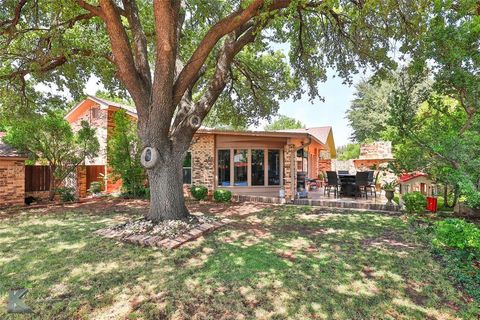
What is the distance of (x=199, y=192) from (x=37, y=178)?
7944 mm

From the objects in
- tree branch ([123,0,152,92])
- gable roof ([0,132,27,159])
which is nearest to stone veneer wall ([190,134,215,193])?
tree branch ([123,0,152,92])

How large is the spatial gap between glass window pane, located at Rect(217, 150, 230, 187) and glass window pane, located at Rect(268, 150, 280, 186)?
2.06m

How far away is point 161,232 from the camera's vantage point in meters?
5.85

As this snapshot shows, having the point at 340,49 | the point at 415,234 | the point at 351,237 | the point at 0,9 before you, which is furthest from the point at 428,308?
the point at 0,9

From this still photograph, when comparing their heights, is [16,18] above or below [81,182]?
above

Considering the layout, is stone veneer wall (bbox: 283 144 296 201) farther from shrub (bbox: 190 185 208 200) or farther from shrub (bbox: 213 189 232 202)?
shrub (bbox: 190 185 208 200)

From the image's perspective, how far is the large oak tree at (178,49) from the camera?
589 centimetres

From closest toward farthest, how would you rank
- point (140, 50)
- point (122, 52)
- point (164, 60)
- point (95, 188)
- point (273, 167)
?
1. point (164, 60)
2. point (122, 52)
3. point (140, 50)
4. point (273, 167)
5. point (95, 188)

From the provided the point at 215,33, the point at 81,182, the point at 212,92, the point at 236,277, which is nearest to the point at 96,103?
the point at 81,182

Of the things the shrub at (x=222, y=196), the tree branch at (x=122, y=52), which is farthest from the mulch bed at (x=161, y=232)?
the shrub at (x=222, y=196)

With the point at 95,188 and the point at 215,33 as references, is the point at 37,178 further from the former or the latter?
the point at 215,33

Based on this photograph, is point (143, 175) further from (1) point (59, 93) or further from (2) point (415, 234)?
(2) point (415, 234)

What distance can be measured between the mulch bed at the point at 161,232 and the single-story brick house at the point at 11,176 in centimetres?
734

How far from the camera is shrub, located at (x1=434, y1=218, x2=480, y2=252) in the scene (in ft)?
13.5
